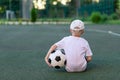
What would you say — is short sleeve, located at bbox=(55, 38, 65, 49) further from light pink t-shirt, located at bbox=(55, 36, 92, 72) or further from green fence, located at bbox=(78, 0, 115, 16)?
green fence, located at bbox=(78, 0, 115, 16)

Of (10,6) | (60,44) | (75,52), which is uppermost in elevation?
(60,44)

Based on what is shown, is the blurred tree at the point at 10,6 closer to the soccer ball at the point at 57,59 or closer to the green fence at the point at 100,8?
the green fence at the point at 100,8

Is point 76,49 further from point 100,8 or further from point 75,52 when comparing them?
point 100,8

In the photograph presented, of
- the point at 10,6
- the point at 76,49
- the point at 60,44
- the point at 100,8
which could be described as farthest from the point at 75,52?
the point at 10,6

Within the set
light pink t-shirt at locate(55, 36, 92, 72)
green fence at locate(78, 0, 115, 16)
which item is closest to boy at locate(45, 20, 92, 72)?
light pink t-shirt at locate(55, 36, 92, 72)

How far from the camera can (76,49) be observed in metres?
7.43

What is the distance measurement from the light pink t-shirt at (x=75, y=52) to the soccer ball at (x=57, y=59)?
84mm

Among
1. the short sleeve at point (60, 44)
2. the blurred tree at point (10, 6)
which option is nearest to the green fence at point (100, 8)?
the blurred tree at point (10, 6)

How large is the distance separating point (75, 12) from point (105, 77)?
6424 centimetres

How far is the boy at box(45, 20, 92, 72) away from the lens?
730cm

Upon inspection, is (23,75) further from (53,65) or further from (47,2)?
(47,2)

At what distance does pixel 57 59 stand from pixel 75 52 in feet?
1.09

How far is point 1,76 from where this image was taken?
702 centimetres

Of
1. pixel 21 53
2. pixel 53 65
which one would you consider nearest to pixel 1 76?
pixel 53 65
